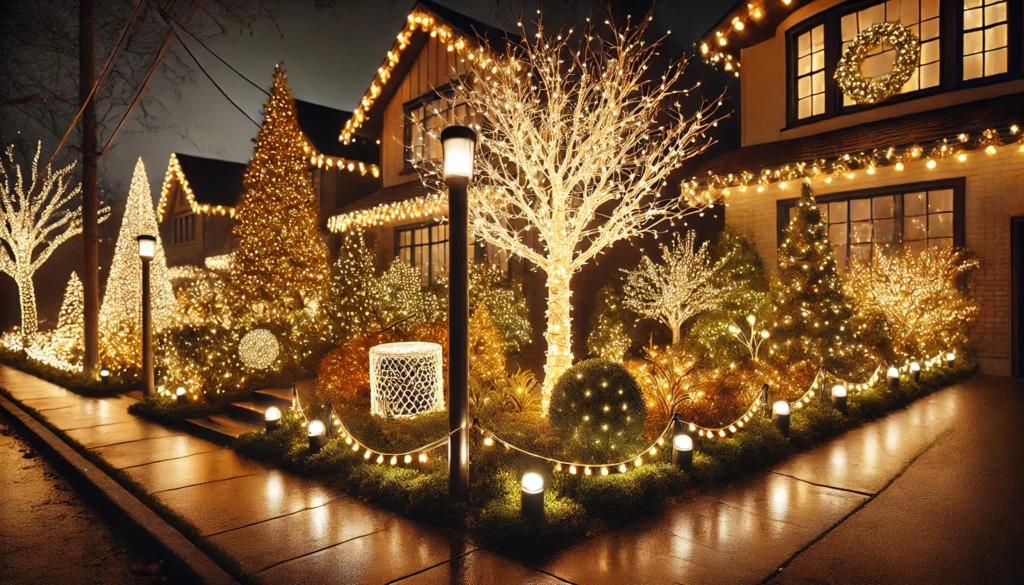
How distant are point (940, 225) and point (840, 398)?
204 inches

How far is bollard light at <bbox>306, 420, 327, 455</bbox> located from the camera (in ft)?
20.4

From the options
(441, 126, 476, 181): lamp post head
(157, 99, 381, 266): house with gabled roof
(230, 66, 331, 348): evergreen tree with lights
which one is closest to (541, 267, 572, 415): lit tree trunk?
(441, 126, 476, 181): lamp post head

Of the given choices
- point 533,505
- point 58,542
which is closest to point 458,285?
point 533,505

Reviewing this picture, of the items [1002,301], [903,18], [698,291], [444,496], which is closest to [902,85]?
[903,18]

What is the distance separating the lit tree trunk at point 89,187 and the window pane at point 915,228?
1541cm

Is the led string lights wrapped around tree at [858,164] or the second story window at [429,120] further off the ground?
the second story window at [429,120]

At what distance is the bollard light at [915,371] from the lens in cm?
874

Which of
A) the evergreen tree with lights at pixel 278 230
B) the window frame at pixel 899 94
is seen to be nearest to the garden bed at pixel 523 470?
the evergreen tree with lights at pixel 278 230

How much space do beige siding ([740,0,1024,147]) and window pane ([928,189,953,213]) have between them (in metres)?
1.70

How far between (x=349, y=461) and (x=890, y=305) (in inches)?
347

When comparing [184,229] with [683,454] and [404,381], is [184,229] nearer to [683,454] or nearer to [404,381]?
[404,381]

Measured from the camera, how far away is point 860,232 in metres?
11.0

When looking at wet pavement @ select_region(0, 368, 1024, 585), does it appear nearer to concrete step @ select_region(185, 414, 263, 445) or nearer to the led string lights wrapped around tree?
concrete step @ select_region(185, 414, 263, 445)

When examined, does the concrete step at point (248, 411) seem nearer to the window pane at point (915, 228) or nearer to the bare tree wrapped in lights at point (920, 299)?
the bare tree wrapped in lights at point (920, 299)
